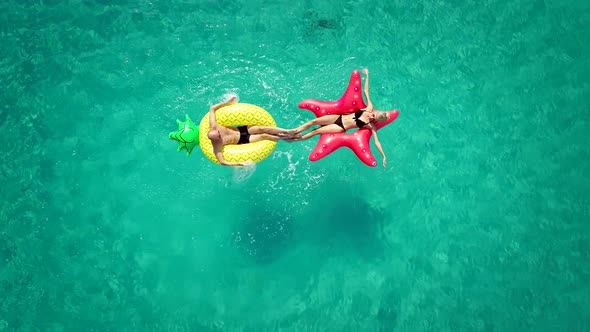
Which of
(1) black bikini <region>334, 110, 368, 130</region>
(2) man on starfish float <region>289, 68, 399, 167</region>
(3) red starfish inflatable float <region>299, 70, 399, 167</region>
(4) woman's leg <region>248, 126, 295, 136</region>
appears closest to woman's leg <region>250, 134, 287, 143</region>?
(4) woman's leg <region>248, 126, 295, 136</region>

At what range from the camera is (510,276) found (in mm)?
6531

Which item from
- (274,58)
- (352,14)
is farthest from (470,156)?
(274,58)

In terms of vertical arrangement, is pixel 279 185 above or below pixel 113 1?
below

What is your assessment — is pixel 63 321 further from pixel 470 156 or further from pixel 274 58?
pixel 470 156

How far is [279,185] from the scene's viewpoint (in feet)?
21.1

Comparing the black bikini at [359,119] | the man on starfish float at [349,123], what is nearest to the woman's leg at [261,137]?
the man on starfish float at [349,123]

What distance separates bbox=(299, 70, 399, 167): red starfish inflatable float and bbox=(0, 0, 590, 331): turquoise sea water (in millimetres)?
964

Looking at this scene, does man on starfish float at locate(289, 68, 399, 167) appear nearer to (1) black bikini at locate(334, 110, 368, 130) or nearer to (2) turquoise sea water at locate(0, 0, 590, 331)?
(1) black bikini at locate(334, 110, 368, 130)

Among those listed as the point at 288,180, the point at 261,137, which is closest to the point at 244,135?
the point at 261,137

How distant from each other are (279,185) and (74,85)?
11.1ft

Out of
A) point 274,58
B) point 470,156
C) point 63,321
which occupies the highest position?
point 274,58

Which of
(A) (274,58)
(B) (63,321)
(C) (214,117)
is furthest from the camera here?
(A) (274,58)

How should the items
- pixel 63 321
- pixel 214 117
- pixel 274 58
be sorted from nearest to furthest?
pixel 214 117 → pixel 63 321 → pixel 274 58

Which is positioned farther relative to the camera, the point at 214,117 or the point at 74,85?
the point at 74,85
